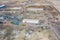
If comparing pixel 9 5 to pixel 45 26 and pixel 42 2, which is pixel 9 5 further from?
pixel 45 26

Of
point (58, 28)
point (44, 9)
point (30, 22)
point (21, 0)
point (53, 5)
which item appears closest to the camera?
point (58, 28)

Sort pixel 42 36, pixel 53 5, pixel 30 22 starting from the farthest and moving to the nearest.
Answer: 1. pixel 53 5
2. pixel 30 22
3. pixel 42 36

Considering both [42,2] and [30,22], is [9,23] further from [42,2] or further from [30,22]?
[42,2]

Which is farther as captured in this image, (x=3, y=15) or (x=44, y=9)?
(x=44, y=9)

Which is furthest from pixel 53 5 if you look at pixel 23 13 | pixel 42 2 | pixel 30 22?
pixel 30 22

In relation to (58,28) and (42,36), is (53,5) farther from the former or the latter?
(42,36)

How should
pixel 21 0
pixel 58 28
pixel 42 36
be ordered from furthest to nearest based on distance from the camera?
pixel 21 0
pixel 58 28
pixel 42 36

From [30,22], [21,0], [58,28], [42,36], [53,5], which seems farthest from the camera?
[21,0]

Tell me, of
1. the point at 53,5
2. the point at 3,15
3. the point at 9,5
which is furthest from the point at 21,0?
the point at 3,15

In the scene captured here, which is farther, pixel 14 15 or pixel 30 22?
pixel 14 15
